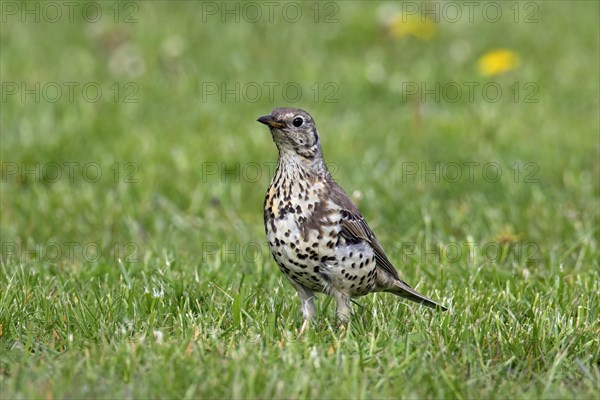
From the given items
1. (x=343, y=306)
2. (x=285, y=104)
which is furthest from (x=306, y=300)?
(x=285, y=104)

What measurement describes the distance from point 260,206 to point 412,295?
266cm

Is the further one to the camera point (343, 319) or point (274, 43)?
point (274, 43)

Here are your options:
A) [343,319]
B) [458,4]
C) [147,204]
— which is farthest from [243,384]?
[458,4]

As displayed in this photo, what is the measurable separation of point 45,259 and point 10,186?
4.99 feet

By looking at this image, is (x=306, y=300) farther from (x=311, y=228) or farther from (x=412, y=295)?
(x=412, y=295)

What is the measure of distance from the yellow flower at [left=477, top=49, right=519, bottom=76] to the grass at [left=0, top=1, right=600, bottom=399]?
129 mm

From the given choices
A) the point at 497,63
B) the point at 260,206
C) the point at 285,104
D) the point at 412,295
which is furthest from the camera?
the point at 497,63

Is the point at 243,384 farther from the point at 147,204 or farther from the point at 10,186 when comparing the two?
the point at 10,186

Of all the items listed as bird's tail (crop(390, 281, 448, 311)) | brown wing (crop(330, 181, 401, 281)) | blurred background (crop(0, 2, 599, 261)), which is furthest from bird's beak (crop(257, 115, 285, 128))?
blurred background (crop(0, 2, 599, 261))

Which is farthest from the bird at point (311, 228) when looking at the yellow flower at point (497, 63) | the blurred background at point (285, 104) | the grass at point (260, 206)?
the yellow flower at point (497, 63)

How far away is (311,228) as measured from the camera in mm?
4762

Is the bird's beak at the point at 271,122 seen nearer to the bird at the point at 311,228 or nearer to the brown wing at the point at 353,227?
the bird at the point at 311,228

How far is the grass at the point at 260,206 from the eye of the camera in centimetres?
416

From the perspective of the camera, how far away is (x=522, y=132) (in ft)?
29.7
